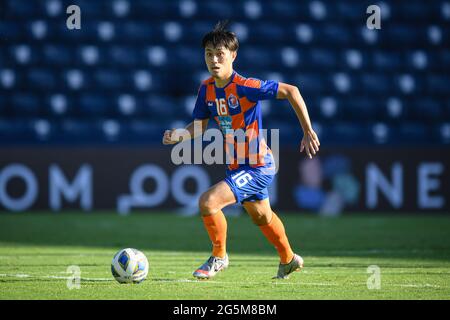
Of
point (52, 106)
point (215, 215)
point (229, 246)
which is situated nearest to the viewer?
point (215, 215)

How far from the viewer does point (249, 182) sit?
675cm

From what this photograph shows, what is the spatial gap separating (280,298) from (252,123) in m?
1.67

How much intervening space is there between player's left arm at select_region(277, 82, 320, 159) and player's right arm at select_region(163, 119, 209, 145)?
0.77 meters

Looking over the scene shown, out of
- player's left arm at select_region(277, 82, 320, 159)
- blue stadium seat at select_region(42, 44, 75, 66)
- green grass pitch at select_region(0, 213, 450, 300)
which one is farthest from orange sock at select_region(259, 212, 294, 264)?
blue stadium seat at select_region(42, 44, 75, 66)

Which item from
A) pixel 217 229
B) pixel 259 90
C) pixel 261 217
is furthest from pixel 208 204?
pixel 259 90

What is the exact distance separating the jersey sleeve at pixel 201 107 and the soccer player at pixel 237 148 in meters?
0.04

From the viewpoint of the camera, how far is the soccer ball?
21.0 feet

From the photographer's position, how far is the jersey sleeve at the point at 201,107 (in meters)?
7.07

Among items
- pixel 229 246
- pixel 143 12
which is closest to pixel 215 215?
pixel 229 246

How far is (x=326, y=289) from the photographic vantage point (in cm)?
618

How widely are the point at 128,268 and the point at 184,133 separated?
3.91ft

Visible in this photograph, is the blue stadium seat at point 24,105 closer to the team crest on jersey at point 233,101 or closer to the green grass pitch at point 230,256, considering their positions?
the green grass pitch at point 230,256

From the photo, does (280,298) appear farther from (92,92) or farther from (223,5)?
(223,5)

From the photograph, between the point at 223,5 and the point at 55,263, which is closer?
the point at 55,263
